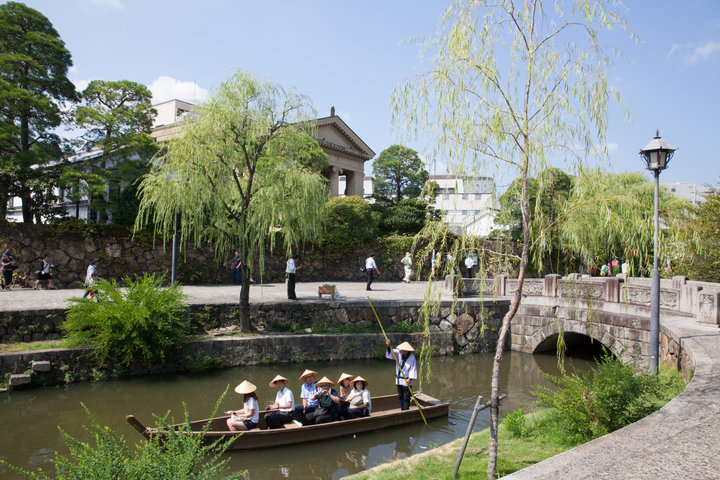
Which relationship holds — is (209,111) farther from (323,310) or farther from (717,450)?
(717,450)

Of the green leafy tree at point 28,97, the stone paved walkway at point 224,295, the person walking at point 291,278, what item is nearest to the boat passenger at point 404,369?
the stone paved walkway at point 224,295

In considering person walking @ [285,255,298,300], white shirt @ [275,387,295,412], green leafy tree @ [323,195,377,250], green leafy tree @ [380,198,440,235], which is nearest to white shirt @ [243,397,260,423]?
white shirt @ [275,387,295,412]

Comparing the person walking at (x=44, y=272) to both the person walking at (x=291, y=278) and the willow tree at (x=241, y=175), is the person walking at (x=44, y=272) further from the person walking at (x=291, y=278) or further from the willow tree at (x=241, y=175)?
the person walking at (x=291, y=278)

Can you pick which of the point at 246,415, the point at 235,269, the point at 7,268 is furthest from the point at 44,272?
the point at 246,415

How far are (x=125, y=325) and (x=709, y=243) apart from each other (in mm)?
16898

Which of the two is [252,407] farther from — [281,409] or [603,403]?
[603,403]

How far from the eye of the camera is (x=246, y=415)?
26.5 ft

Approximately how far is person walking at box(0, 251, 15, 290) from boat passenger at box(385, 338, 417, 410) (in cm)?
1482

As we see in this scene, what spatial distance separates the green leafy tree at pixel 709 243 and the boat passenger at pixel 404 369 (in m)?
10.3

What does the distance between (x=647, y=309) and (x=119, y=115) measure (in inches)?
802

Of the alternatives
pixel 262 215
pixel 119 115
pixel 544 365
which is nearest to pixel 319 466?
pixel 262 215

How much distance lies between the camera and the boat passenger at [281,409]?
8.29 meters

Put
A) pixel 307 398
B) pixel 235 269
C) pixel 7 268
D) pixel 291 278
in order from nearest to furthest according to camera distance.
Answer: pixel 307 398, pixel 291 278, pixel 7 268, pixel 235 269

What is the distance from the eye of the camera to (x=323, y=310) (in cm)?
1581
